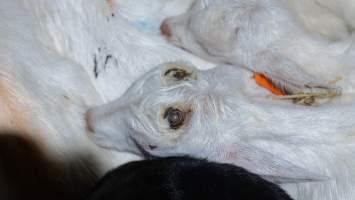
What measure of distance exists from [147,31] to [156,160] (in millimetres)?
384

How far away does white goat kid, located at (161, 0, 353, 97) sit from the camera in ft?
4.52

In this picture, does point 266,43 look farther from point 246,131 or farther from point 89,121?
point 89,121

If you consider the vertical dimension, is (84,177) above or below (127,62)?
below

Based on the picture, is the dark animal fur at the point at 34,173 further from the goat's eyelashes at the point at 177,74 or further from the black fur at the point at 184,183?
the goat's eyelashes at the point at 177,74

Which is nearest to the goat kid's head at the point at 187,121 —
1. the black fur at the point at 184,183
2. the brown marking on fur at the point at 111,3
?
the black fur at the point at 184,183

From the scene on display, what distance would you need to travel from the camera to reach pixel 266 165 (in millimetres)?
1300

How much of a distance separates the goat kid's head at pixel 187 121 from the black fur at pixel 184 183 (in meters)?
0.10

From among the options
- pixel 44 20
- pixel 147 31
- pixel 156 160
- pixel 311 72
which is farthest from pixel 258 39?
pixel 44 20

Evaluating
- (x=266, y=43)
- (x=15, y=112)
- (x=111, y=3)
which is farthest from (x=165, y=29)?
(x=15, y=112)

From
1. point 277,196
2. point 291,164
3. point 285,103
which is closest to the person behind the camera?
point 277,196

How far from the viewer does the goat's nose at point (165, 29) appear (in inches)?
58.6

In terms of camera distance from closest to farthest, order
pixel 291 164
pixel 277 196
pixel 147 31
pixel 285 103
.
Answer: pixel 277 196
pixel 291 164
pixel 285 103
pixel 147 31

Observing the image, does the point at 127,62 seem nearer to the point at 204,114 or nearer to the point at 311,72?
the point at 204,114

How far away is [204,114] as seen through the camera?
1319 mm
